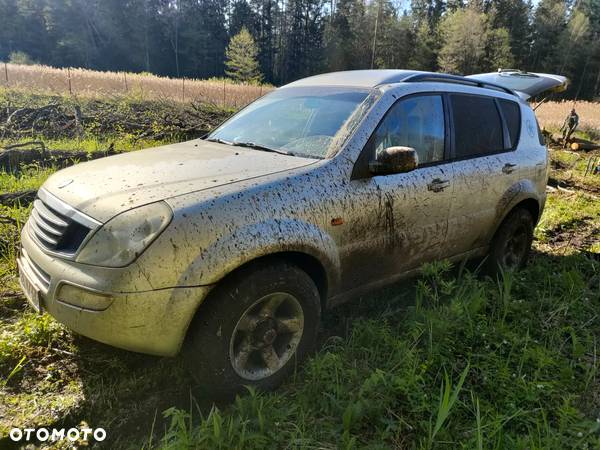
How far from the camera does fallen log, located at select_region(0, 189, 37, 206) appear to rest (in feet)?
15.0

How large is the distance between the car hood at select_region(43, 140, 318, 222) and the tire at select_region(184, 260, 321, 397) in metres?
0.56

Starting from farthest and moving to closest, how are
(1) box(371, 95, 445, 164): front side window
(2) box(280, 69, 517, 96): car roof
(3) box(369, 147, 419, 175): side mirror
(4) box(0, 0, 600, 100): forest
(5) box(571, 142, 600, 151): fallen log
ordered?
(4) box(0, 0, 600, 100): forest → (5) box(571, 142, 600, 151): fallen log → (2) box(280, 69, 517, 96): car roof → (1) box(371, 95, 445, 164): front side window → (3) box(369, 147, 419, 175): side mirror

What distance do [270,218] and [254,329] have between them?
0.61 metres

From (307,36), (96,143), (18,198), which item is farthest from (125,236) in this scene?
(307,36)

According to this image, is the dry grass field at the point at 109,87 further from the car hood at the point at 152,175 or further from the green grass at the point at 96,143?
the car hood at the point at 152,175

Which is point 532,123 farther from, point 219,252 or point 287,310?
point 219,252

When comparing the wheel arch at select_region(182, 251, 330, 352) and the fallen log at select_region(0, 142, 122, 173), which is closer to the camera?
the wheel arch at select_region(182, 251, 330, 352)

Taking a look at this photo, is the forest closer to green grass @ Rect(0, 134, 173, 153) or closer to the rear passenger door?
green grass @ Rect(0, 134, 173, 153)

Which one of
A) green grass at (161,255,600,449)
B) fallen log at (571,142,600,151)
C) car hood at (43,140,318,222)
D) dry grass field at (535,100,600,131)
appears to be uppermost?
car hood at (43,140,318,222)

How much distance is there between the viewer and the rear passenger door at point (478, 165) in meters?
3.45

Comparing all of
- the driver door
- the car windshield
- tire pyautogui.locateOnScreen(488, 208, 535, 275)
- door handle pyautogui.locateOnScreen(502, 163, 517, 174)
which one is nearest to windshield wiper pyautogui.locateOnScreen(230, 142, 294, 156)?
the car windshield

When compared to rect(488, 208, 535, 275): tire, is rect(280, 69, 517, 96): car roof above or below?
above

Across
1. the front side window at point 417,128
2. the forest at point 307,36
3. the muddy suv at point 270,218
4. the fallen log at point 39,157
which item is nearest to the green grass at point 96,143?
the fallen log at point 39,157

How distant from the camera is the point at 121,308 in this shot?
2014mm
